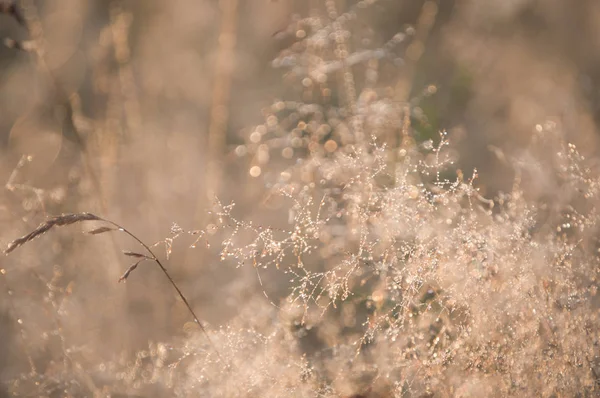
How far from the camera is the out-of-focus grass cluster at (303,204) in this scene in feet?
4.73

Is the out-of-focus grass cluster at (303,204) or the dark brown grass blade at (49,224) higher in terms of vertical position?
the dark brown grass blade at (49,224)

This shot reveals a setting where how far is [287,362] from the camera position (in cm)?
153

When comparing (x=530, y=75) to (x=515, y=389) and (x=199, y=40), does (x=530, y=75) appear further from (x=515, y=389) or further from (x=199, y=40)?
(x=515, y=389)

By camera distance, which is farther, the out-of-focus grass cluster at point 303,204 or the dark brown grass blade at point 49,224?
the out-of-focus grass cluster at point 303,204

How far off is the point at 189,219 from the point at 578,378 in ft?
6.04

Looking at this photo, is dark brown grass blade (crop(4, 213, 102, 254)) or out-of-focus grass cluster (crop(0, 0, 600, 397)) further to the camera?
out-of-focus grass cluster (crop(0, 0, 600, 397))

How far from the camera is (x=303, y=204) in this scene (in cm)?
207

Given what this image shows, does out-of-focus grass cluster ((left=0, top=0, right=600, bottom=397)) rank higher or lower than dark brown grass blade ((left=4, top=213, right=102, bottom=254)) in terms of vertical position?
lower

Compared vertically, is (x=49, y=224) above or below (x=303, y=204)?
→ above

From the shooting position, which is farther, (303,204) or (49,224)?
(303,204)

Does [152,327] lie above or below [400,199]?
below

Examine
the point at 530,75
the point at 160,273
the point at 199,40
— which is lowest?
the point at 160,273

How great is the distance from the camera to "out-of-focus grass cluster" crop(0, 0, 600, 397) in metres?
1.44

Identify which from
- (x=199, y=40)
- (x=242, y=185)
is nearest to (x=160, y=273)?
(x=242, y=185)
